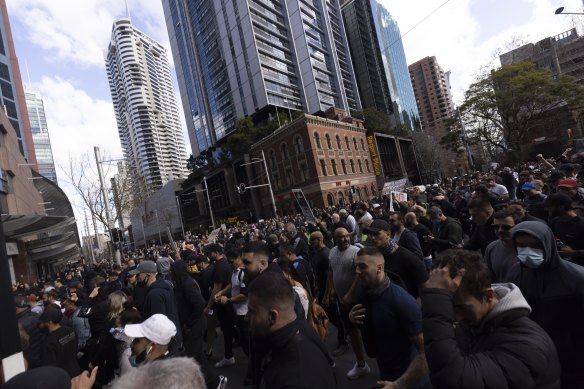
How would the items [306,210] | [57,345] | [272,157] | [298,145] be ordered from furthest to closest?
[272,157]
[298,145]
[306,210]
[57,345]

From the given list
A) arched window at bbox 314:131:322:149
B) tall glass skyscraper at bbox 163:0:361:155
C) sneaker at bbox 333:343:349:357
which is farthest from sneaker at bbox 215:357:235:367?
tall glass skyscraper at bbox 163:0:361:155

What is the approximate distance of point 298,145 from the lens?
43.6 metres

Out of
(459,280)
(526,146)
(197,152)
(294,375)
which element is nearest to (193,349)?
(294,375)

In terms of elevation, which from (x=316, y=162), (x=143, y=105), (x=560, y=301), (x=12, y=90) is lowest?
(x=560, y=301)

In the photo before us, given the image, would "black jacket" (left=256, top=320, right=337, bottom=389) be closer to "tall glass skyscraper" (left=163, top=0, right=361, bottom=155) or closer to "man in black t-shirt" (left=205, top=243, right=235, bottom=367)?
"man in black t-shirt" (left=205, top=243, right=235, bottom=367)

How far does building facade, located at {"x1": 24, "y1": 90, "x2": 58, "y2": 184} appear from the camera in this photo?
77875mm

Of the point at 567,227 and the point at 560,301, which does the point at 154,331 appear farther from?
the point at 567,227

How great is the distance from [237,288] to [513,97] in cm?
3585

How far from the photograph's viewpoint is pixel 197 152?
85.2 m

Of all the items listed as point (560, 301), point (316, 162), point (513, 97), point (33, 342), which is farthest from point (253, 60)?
point (560, 301)

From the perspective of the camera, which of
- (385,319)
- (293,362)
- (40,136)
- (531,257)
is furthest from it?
(40,136)

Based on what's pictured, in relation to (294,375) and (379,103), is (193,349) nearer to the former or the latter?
(294,375)

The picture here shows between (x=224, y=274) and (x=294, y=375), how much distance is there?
165 inches

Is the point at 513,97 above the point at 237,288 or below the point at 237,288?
above
